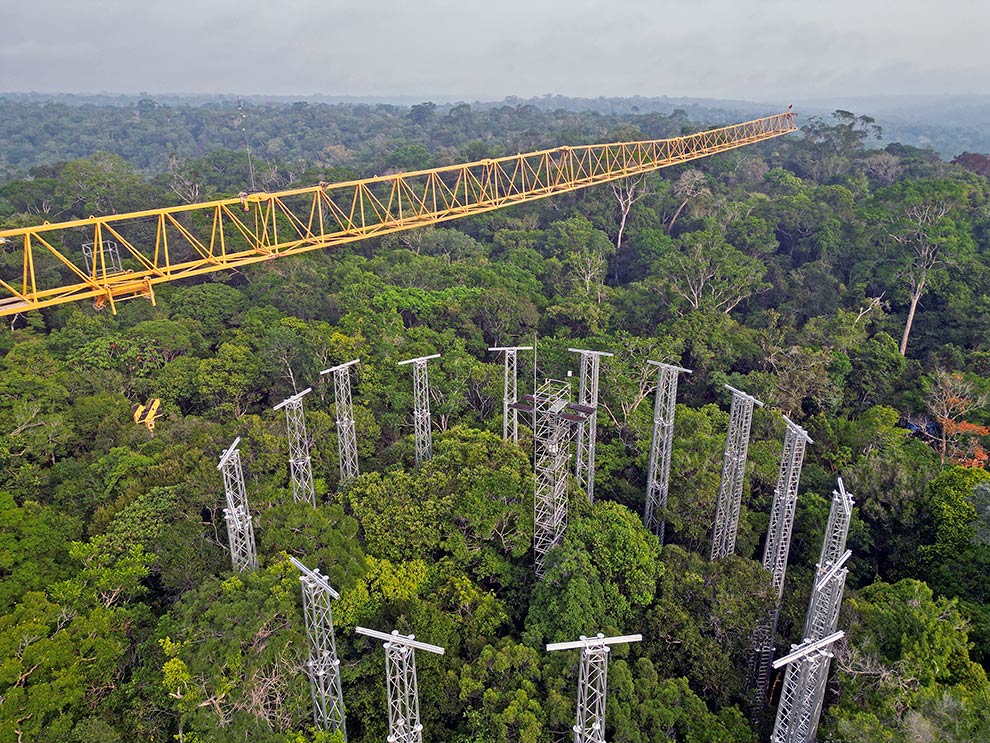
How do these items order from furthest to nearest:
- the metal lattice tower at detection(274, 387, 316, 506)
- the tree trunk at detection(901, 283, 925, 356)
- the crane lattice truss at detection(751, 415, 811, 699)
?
the tree trunk at detection(901, 283, 925, 356), the metal lattice tower at detection(274, 387, 316, 506), the crane lattice truss at detection(751, 415, 811, 699)

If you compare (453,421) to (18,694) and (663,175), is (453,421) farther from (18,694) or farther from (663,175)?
(663,175)

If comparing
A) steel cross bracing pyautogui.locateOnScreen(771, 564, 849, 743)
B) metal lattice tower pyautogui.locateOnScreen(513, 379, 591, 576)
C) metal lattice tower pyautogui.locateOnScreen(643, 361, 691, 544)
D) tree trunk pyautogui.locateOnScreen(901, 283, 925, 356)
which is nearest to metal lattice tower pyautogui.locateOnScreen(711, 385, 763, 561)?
metal lattice tower pyautogui.locateOnScreen(643, 361, 691, 544)

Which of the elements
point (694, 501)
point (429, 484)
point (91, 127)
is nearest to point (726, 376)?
point (694, 501)

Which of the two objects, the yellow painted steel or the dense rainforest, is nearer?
the dense rainforest

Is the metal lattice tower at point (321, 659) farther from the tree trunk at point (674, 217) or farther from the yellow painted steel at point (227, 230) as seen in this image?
the tree trunk at point (674, 217)

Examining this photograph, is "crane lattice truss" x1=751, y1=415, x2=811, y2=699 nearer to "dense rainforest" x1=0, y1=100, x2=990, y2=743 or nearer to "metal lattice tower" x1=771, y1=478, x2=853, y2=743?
"dense rainforest" x1=0, y1=100, x2=990, y2=743

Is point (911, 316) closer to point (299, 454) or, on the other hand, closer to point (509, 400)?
point (509, 400)

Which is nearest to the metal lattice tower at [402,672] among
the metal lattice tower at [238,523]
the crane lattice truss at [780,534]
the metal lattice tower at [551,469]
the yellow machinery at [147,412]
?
the metal lattice tower at [238,523]
